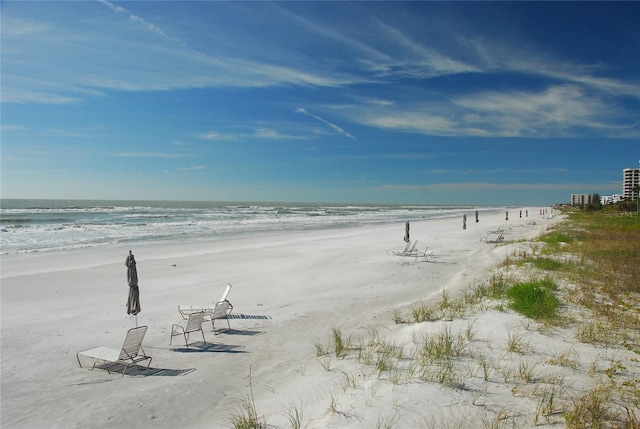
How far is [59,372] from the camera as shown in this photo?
6.29m

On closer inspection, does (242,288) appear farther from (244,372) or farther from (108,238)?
(108,238)

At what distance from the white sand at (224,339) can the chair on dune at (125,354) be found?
9.1 inches

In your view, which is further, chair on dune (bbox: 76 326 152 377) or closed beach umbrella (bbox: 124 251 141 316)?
closed beach umbrella (bbox: 124 251 141 316)

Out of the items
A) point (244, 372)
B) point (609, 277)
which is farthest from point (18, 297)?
point (609, 277)

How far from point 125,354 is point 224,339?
1.88m

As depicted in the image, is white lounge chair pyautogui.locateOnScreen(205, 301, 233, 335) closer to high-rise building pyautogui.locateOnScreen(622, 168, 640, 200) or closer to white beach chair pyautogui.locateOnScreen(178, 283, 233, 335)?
white beach chair pyautogui.locateOnScreen(178, 283, 233, 335)

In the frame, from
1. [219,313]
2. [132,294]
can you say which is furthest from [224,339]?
[132,294]

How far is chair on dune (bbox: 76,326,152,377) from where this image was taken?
6.30 meters

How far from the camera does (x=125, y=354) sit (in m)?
6.34

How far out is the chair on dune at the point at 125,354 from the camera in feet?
20.7

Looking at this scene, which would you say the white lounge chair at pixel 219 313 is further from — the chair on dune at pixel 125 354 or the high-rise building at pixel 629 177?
the high-rise building at pixel 629 177

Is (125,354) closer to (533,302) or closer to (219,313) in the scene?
(219,313)

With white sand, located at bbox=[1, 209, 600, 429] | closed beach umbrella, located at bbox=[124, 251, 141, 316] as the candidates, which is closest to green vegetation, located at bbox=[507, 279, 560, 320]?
white sand, located at bbox=[1, 209, 600, 429]

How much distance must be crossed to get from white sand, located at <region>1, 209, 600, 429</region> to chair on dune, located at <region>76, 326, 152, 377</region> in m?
0.23
